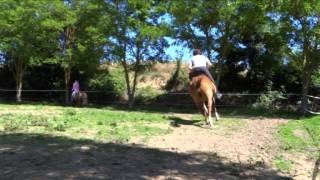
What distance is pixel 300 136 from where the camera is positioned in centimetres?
1369

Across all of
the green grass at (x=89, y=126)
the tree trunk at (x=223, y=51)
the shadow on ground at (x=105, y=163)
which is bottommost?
the shadow on ground at (x=105, y=163)

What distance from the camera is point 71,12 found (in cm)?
2986

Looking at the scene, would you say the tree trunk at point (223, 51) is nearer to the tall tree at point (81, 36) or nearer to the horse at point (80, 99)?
the tall tree at point (81, 36)

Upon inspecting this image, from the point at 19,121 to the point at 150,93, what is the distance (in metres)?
16.1

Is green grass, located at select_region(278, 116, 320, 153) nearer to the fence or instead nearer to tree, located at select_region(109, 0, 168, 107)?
the fence

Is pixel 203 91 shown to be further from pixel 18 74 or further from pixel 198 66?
pixel 18 74

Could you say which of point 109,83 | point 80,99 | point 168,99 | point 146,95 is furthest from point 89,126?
point 109,83

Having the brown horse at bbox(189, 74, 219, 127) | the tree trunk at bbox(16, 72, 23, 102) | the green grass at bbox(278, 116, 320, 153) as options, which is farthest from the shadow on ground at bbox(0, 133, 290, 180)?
the tree trunk at bbox(16, 72, 23, 102)

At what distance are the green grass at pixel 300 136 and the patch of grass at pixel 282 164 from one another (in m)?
1.12

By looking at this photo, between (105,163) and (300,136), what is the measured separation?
260 inches

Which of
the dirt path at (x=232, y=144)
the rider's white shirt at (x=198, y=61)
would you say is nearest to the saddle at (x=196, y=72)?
the rider's white shirt at (x=198, y=61)

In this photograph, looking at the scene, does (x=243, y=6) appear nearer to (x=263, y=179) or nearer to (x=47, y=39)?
(x=47, y=39)

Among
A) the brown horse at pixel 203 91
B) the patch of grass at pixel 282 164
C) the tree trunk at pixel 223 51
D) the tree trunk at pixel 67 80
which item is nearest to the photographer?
the patch of grass at pixel 282 164

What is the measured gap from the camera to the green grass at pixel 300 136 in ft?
39.3
